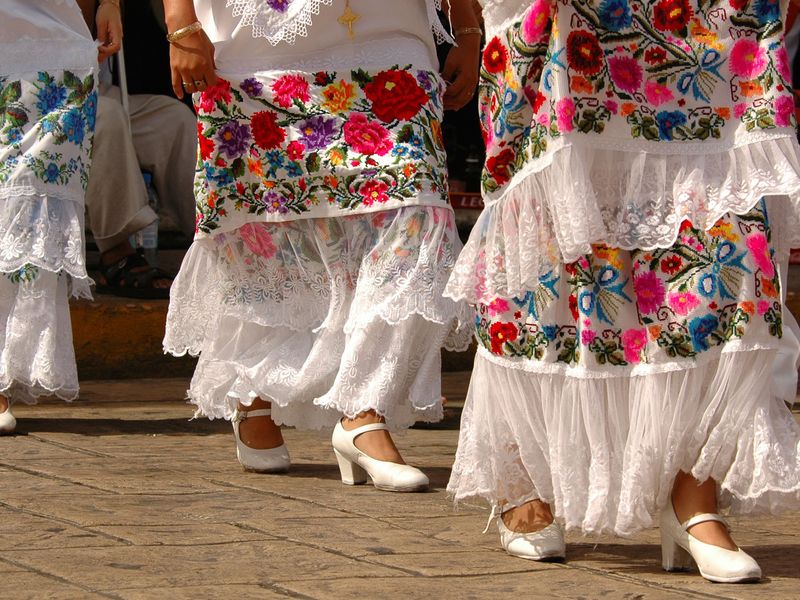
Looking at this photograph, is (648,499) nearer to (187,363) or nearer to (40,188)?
(40,188)

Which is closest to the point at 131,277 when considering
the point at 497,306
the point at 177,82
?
the point at 177,82

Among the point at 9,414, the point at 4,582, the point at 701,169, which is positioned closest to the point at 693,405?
the point at 701,169

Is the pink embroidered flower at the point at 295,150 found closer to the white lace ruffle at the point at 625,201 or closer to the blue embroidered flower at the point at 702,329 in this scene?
the white lace ruffle at the point at 625,201

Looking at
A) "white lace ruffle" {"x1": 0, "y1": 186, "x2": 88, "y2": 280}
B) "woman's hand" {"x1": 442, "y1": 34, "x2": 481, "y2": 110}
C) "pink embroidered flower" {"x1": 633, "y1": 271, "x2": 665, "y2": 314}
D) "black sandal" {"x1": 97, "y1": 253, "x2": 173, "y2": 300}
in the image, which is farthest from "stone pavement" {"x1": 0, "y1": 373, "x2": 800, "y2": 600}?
"black sandal" {"x1": 97, "y1": 253, "x2": 173, "y2": 300}

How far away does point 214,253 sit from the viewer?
4.70m

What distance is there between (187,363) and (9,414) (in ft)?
6.65

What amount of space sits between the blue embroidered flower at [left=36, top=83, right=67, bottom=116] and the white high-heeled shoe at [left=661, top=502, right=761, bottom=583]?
115 inches

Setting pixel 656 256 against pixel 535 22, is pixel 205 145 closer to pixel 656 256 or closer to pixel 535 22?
pixel 535 22

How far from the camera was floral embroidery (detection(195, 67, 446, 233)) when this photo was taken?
4.40 m

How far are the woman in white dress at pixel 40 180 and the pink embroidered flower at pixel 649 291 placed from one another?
269 cm

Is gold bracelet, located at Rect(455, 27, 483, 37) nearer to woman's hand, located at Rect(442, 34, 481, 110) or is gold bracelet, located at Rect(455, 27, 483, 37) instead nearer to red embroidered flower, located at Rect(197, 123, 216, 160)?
woman's hand, located at Rect(442, 34, 481, 110)

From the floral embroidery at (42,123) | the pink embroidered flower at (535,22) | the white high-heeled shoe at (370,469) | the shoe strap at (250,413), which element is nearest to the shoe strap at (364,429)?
the white high-heeled shoe at (370,469)

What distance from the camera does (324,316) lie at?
4.56m

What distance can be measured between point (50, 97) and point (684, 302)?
2899 millimetres
